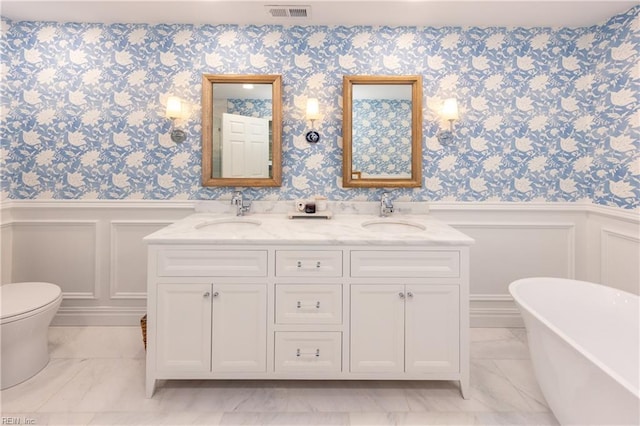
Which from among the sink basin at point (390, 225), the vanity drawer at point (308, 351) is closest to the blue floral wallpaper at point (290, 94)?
the sink basin at point (390, 225)

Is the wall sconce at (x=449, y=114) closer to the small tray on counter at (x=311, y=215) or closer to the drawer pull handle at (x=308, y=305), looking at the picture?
the small tray on counter at (x=311, y=215)

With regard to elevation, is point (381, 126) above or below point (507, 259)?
above

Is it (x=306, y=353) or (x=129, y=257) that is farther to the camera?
(x=129, y=257)

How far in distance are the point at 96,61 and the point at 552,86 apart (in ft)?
10.6

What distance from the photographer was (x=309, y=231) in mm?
1869

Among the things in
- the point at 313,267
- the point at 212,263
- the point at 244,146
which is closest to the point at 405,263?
the point at 313,267

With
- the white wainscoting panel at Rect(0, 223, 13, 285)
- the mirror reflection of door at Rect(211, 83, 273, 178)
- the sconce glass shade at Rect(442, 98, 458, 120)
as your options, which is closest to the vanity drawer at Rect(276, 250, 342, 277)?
the mirror reflection of door at Rect(211, 83, 273, 178)

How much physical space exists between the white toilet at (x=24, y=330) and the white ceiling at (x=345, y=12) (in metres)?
1.80

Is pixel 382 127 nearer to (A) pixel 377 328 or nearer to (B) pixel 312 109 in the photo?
(B) pixel 312 109

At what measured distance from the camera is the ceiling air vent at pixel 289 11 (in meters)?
2.18

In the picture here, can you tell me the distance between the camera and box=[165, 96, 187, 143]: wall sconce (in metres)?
2.33

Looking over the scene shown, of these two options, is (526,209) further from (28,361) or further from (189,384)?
(28,361)

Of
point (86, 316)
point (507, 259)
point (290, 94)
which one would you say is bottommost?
point (86, 316)

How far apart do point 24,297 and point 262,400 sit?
4.80 feet
